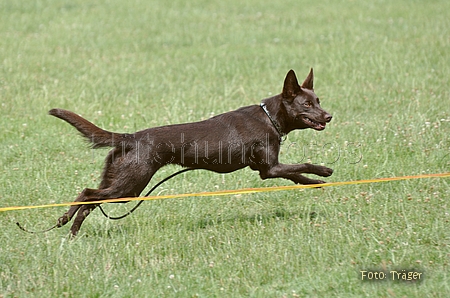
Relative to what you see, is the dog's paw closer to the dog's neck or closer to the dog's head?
the dog's head

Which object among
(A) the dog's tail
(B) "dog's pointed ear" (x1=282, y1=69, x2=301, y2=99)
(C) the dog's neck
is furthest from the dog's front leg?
(A) the dog's tail

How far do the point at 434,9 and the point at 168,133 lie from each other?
428 inches

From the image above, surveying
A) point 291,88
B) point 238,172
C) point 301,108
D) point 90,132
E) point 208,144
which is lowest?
point 238,172

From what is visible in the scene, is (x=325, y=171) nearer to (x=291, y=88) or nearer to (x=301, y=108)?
(x=301, y=108)

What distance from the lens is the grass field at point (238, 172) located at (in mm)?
4859

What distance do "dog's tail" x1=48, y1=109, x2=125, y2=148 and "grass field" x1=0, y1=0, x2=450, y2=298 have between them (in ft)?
2.50

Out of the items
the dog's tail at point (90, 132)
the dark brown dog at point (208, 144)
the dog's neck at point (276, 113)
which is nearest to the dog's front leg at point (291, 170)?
the dark brown dog at point (208, 144)

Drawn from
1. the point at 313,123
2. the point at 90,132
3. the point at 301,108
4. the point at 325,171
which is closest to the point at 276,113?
the point at 301,108

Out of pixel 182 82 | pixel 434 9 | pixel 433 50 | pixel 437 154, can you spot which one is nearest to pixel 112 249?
pixel 437 154

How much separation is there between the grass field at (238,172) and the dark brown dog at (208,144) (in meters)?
0.42

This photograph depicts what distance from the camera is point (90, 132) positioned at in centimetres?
535

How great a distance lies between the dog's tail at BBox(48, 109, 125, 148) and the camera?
5312 millimetres

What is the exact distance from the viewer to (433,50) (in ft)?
37.2

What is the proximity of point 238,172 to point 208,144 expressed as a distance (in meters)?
1.49
